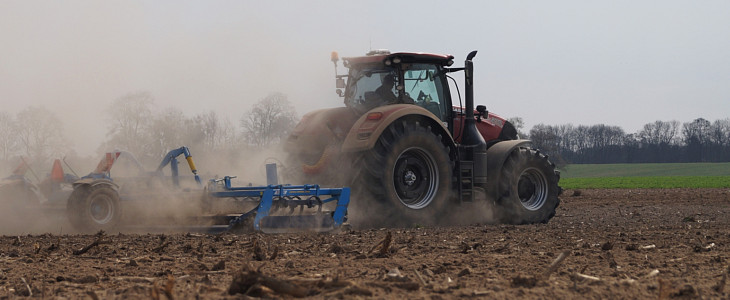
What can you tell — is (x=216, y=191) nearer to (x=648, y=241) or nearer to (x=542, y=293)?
(x=648, y=241)

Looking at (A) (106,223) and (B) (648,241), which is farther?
(A) (106,223)

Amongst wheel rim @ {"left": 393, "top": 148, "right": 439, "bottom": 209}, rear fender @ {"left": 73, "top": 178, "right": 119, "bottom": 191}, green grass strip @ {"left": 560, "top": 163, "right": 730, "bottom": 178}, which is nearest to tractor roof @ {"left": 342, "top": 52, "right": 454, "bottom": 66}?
wheel rim @ {"left": 393, "top": 148, "right": 439, "bottom": 209}

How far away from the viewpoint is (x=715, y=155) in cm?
7781

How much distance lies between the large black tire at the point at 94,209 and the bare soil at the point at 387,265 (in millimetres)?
645

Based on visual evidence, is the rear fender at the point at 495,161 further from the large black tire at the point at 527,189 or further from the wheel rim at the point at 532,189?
the wheel rim at the point at 532,189

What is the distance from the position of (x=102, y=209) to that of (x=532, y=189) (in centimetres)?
→ 622

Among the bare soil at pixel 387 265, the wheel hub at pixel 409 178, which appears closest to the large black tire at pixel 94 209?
the bare soil at pixel 387 265

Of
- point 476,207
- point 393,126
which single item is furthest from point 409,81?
point 476,207

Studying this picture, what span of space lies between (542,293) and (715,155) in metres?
80.8

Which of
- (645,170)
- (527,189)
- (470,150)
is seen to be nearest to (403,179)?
(470,150)

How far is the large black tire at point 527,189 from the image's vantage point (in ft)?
37.1

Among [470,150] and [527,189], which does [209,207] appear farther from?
[527,189]

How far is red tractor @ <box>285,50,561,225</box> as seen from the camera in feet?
32.7

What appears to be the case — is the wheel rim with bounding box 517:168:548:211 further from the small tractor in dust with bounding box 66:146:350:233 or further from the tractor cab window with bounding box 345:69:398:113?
the small tractor in dust with bounding box 66:146:350:233
